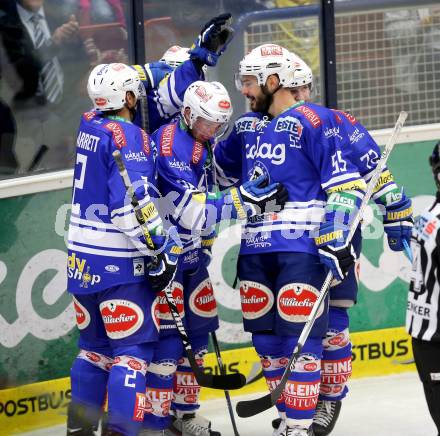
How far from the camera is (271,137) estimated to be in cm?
494

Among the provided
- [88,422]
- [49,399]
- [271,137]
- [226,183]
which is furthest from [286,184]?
[49,399]

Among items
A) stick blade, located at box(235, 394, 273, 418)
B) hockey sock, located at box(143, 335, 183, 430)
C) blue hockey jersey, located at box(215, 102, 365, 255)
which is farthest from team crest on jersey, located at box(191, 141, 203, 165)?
stick blade, located at box(235, 394, 273, 418)

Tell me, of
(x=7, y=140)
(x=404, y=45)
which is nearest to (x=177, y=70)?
(x=7, y=140)

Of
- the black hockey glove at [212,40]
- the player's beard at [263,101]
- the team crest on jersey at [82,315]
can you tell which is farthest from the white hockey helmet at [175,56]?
the team crest on jersey at [82,315]

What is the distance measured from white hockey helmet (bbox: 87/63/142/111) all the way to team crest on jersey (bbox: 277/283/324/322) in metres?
0.92

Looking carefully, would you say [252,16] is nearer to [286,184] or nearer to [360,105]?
[360,105]

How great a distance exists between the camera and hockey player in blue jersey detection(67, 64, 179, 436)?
187 inches

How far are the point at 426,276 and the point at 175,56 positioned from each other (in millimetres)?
1629

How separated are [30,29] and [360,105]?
1.72 metres

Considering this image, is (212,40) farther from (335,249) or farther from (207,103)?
(335,249)

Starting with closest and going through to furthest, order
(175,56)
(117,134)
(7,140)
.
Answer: (117,134) → (175,56) → (7,140)

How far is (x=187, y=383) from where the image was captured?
17.4ft

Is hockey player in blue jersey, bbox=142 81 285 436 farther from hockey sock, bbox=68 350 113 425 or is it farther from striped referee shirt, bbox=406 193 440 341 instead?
striped referee shirt, bbox=406 193 440 341

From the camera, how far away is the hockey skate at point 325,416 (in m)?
5.31
